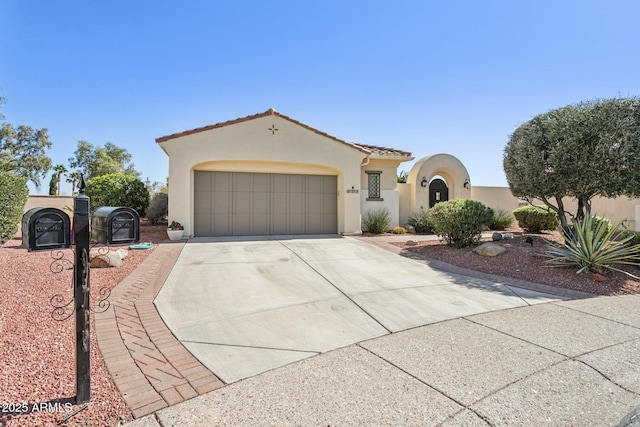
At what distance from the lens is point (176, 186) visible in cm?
1202

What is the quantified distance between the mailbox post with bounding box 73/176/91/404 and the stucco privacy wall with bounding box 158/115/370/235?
9783 mm

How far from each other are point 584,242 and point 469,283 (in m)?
3.23

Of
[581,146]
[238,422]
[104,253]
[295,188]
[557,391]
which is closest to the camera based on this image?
[238,422]

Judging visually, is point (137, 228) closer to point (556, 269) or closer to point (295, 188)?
point (556, 269)

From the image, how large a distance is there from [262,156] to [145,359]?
10.1m

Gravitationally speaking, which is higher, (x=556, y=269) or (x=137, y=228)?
(x=137, y=228)

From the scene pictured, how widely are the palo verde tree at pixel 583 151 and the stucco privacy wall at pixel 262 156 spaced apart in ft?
21.2

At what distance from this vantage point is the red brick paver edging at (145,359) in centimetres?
283

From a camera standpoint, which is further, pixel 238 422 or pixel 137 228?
pixel 137 228

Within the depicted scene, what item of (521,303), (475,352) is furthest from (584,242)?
(475,352)

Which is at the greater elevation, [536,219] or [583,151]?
[583,151]

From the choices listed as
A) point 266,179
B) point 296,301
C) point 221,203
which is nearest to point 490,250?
point 296,301

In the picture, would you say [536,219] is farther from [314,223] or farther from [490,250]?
[314,223]

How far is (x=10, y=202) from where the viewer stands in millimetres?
6895
